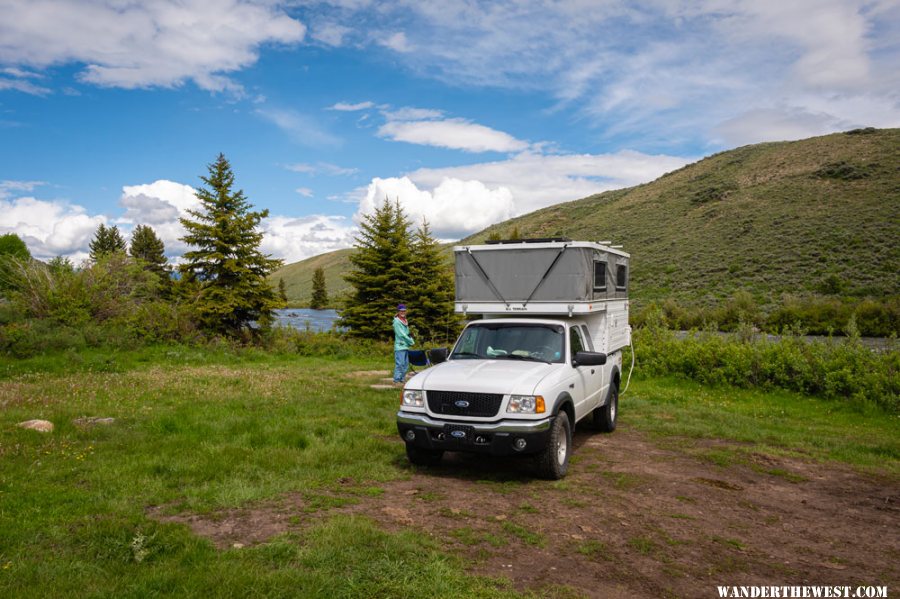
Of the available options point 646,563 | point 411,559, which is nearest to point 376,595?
point 411,559

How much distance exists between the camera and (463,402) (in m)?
6.91

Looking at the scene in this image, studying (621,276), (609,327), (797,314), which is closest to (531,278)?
(609,327)

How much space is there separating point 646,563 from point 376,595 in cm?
224

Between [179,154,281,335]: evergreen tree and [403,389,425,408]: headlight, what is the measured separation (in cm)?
1768

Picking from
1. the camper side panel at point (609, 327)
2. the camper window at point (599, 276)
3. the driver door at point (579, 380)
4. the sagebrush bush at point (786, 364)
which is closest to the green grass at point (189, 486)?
the driver door at point (579, 380)

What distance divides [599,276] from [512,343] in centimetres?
244

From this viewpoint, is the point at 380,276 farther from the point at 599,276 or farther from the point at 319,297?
the point at 319,297

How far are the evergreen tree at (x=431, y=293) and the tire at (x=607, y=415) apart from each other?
15.5 metres

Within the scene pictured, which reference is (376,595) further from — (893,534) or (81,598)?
(893,534)

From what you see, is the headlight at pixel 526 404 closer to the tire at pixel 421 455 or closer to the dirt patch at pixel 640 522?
the dirt patch at pixel 640 522

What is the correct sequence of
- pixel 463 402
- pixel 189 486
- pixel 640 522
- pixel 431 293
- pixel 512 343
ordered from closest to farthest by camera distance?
pixel 640 522, pixel 189 486, pixel 463 402, pixel 512 343, pixel 431 293

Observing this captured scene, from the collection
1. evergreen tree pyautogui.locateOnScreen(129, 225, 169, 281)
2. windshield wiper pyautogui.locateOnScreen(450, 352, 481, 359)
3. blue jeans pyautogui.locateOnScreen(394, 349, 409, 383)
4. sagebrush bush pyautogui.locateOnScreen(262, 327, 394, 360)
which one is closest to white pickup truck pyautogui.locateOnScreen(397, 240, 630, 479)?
windshield wiper pyautogui.locateOnScreen(450, 352, 481, 359)

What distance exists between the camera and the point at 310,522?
540 centimetres

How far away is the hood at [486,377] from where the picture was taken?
269 inches
